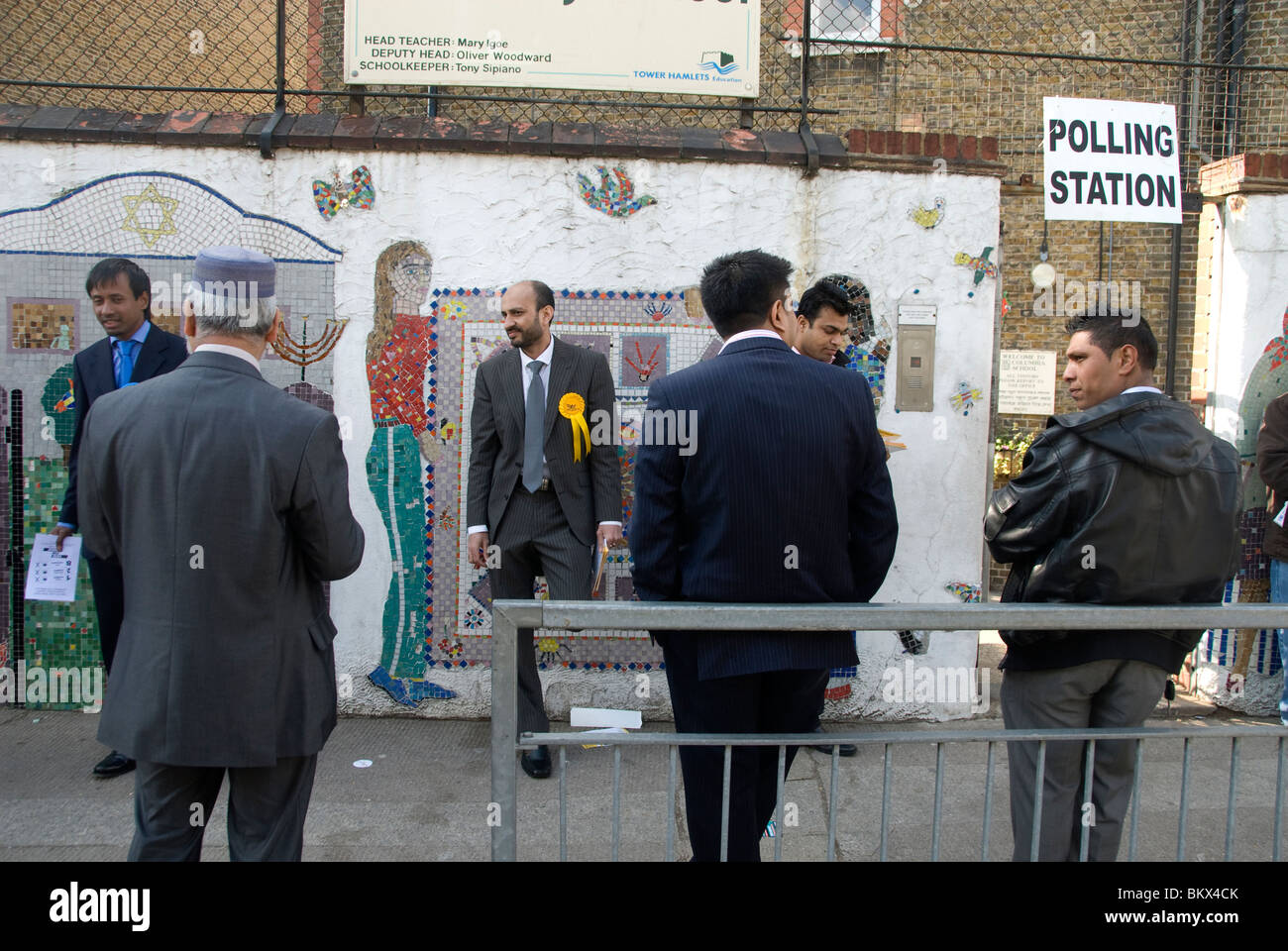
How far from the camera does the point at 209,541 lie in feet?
7.38

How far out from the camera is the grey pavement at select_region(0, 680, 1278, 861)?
11.7 feet

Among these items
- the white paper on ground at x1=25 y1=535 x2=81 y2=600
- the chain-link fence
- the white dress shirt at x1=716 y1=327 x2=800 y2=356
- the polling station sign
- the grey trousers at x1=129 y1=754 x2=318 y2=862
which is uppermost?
the chain-link fence

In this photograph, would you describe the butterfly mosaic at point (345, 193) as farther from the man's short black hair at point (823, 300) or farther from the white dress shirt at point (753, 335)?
the white dress shirt at point (753, 335)

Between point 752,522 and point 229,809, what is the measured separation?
1530mm

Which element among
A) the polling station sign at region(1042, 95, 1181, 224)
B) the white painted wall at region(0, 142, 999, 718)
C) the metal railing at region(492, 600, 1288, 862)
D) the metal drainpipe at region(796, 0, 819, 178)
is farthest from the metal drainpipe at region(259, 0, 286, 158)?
the polling station sign at region(1042, 95, 1181, 224)

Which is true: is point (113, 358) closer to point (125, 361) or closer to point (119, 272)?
point (125, 361)

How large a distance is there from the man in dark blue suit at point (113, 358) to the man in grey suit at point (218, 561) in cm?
170

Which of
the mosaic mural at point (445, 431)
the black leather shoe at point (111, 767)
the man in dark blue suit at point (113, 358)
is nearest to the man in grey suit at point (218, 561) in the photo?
the man in dark blue suit at point (113, 358)

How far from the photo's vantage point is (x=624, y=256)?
15.7 feet

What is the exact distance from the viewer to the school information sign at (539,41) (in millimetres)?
4742

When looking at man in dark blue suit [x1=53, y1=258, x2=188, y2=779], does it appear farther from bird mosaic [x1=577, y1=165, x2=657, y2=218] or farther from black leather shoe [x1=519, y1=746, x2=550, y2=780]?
bird mosaic [x1=577, y1=165, x2=657, y2=218]

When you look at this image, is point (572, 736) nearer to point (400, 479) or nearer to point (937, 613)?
point (937, 613)

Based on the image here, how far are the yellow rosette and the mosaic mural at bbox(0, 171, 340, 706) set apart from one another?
1.45 meters
